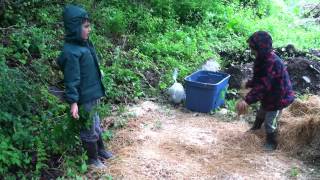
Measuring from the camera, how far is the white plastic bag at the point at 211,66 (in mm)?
8094

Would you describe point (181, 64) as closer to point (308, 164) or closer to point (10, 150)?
point (308, 164)

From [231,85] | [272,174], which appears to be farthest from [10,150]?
[231,85]

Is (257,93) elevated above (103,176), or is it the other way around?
(257,93)

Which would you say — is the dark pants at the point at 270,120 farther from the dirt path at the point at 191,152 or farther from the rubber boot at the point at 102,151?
the rubber boot at the point at 102,151

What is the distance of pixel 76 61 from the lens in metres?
4.41

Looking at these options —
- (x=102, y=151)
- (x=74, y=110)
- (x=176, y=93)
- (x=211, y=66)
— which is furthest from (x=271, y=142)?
(x=211, y=66)

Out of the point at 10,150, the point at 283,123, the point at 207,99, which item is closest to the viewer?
the point at 10,150

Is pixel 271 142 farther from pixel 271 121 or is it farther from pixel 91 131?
pixel 91 131

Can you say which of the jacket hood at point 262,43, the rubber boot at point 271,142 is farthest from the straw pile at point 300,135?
the jacket hood at point 262,43

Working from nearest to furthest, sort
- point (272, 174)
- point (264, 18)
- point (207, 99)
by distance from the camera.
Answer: point (272, 174) → point (207, 99) → point (264, 18)

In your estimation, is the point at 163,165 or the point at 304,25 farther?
the point at 304,25

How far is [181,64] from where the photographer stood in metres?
8.26

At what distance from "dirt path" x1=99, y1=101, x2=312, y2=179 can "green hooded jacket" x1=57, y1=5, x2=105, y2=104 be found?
0.99 meters

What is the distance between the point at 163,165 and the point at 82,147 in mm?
942
